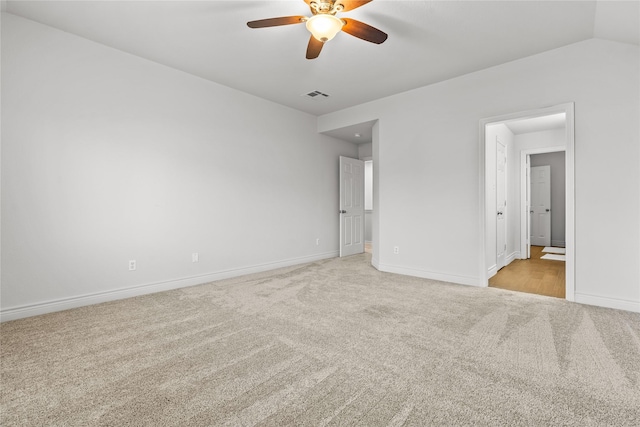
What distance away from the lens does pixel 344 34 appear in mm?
2836

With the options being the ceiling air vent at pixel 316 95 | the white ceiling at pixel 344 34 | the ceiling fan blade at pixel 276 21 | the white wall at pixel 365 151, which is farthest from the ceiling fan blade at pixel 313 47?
the white wall at pixel 365 151

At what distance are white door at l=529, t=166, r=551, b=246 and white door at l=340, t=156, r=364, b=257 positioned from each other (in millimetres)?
4784

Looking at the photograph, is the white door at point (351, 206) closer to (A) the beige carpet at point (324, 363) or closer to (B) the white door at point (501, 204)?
(B) the white door at point (501, 204)

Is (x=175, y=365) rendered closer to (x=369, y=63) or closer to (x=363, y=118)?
(x=369, y=63)

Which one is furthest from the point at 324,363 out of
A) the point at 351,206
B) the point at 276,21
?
the point at 351,206

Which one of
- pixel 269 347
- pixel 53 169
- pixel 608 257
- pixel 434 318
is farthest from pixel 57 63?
pixel 608 257

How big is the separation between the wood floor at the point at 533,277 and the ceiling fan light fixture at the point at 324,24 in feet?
11.4

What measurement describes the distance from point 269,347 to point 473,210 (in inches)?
119

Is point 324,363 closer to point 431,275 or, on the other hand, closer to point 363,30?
point 363,30

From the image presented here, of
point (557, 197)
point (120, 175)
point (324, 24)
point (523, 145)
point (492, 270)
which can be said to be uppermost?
point (324, 24)

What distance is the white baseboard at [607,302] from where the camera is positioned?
109 inches

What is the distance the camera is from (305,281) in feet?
13.0

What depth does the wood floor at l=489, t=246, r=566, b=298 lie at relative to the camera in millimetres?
3573

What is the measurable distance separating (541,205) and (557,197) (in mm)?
439
